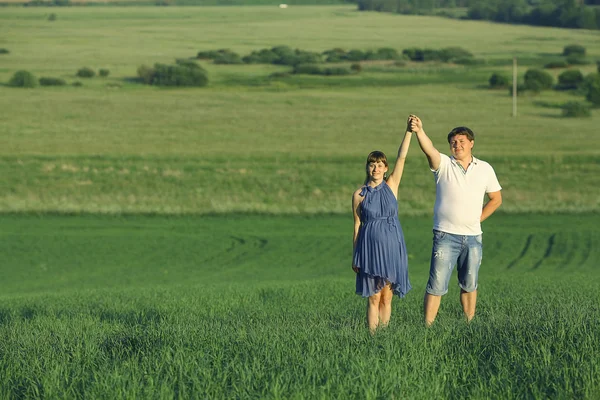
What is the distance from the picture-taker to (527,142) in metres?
49.0

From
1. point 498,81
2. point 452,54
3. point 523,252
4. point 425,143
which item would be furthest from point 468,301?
point 452,54

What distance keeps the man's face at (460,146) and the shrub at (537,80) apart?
67.0 m

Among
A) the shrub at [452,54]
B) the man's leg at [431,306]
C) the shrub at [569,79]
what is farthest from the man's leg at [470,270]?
the shrub at [452,54]

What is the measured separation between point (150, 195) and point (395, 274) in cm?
2571

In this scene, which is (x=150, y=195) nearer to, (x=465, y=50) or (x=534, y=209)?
(x=534, y=209)

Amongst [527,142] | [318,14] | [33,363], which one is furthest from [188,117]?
[318,14]

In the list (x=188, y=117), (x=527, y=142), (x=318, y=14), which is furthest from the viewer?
(x=318, y=14)

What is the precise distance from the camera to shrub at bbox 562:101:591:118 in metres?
62.1

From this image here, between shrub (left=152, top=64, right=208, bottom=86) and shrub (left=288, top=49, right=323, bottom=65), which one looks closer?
shrub (left=152, top=64, right=208, bottom=86)

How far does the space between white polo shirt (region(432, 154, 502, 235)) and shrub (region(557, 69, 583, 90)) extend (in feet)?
227

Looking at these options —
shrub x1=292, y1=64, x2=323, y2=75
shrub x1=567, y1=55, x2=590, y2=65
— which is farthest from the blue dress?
shrub x1=567, y1=55, x2=590, y2=65

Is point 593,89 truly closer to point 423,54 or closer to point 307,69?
point 423,54

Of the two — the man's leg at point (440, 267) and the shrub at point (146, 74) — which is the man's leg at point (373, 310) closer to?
the man's leg at point (440, 267)

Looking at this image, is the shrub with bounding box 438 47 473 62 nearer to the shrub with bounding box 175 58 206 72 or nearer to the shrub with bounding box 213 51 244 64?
the shrub with bounding box 213 51 244 64
